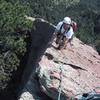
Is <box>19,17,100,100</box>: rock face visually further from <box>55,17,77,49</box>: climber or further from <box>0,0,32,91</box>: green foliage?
<box>0,0,32,91</box>: green foliage

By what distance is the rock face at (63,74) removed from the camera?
56.5 feet

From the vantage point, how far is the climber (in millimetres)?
18406

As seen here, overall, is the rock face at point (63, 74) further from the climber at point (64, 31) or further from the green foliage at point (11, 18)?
the green foliage at point (11, 18)

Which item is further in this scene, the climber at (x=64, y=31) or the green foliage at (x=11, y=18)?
the green foliage at (x=11, y=18)

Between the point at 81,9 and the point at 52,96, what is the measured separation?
31.7 metres

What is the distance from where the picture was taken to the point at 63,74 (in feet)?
58.3

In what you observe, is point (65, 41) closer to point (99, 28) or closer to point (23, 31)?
point (23, 31)

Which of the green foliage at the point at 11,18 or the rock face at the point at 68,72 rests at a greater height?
the green foliage at the point at 11,18

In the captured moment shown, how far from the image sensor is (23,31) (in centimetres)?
2150

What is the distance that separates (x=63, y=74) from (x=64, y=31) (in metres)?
1.77

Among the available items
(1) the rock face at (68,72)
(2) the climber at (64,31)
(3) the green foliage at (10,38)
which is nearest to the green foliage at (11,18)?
(3) the green foliage at (10,38)

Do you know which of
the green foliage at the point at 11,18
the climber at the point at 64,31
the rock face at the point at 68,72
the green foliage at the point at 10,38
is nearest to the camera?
the rock face at the point at 68,72

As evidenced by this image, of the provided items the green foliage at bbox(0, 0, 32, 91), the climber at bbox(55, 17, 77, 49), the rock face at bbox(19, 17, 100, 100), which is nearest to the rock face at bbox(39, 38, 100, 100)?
the rock face at bbox(19, 17, 100, 100)

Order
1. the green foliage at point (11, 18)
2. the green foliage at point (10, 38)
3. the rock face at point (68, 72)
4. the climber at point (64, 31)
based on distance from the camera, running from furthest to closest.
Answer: the green foliage at point (10, 38)
the green foliage at point (11, 18)
the climber at point (64, 31)
the rock face at point (68, 72)
